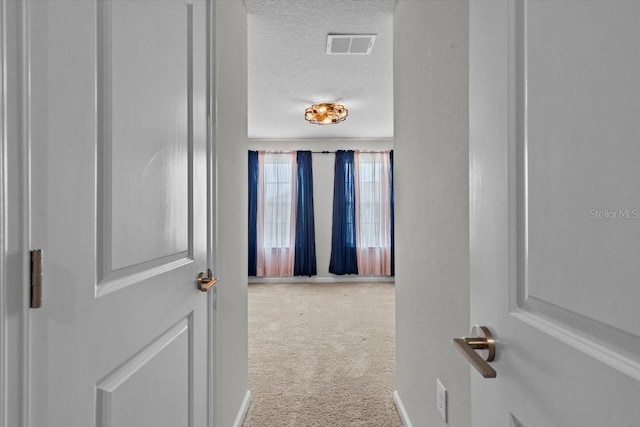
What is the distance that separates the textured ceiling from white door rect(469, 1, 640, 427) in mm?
1709

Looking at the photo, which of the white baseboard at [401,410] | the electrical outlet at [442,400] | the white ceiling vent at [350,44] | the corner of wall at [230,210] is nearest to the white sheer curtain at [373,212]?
the white ceiling vent at [350,44]

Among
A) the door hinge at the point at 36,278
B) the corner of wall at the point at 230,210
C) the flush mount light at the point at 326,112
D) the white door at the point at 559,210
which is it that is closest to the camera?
the white door at the point at 559,210

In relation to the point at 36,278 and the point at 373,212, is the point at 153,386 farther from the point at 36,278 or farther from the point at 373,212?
the point at 373,212

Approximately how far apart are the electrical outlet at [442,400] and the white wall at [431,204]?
0.03m

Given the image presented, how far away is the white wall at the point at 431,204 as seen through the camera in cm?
121

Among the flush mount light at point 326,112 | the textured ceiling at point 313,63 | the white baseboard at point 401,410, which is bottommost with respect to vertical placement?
the white baseboard at point 401,410

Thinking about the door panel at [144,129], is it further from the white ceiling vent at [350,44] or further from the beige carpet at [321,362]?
the white ceiling vent at [350,44]

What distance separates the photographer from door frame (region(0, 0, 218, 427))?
0.51 meters

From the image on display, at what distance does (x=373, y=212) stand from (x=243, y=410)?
474 centimetres

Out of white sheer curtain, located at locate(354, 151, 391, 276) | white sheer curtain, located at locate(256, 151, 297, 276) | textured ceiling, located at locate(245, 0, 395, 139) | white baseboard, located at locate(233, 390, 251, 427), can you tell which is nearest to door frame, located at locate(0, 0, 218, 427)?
white baseboard, located at locate(233, 390, 251, 427)

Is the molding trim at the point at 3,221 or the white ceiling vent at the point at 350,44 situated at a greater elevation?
the white ceiling vent at the point at 350,44

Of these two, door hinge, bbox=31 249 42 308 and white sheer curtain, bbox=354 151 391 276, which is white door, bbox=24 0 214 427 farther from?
white sheer curtain, bbox=354 151 391 276

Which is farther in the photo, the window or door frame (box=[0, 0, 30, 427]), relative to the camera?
the window

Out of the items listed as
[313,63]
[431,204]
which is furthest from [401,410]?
[313,63]
